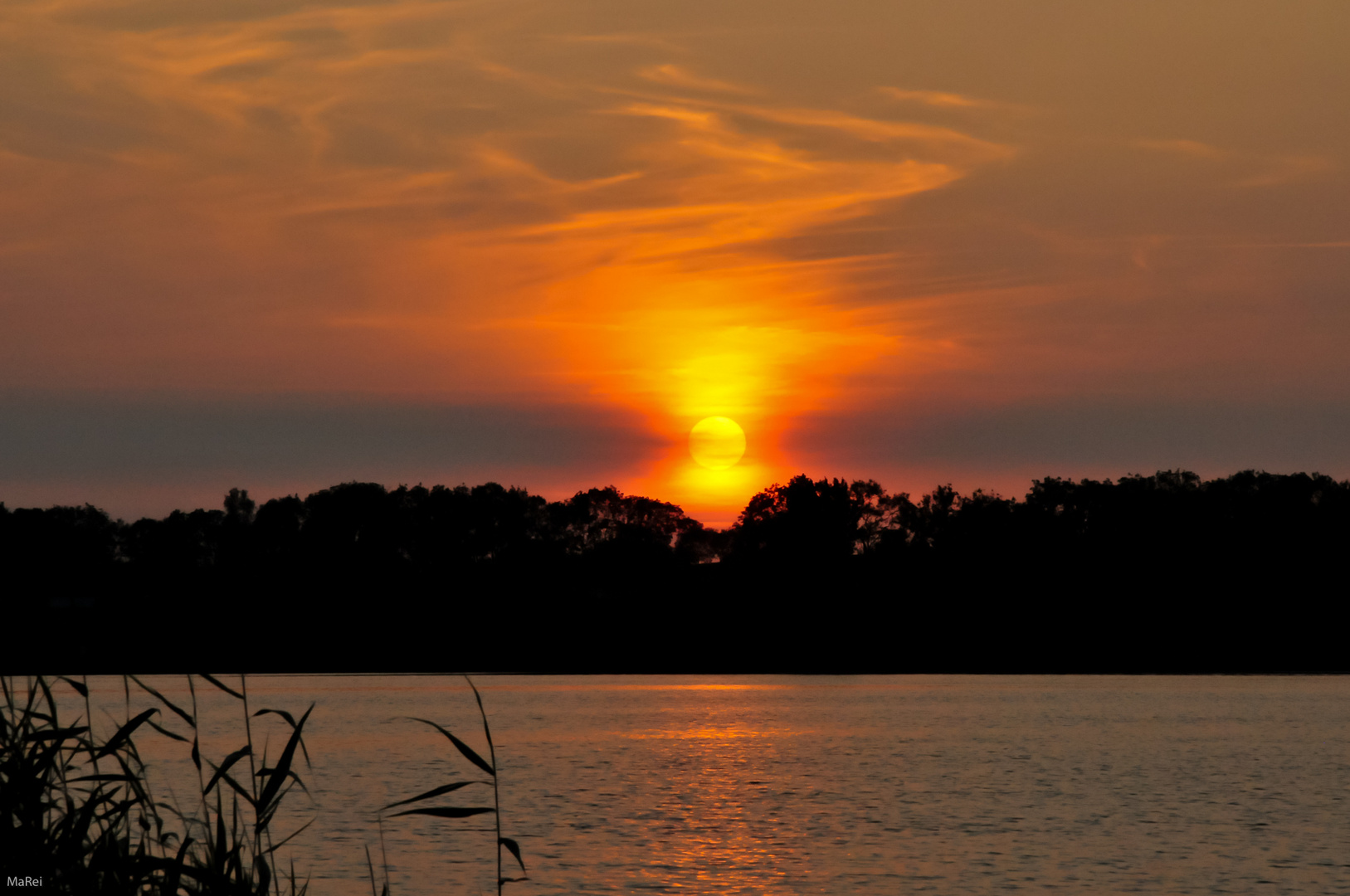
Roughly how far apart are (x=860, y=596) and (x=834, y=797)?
124 meters

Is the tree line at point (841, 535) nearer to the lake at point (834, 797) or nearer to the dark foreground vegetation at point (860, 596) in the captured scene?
the dark foreground vegetation at point (860, 596)

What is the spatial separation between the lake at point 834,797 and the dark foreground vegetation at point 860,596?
64974 mm

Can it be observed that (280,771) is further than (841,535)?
No

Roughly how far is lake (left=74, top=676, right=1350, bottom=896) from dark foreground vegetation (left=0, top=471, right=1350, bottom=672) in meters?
65.0

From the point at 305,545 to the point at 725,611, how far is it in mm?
55135

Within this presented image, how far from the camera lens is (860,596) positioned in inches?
6501

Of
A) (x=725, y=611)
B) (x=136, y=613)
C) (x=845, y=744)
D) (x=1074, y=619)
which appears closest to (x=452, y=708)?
(x=845, y=744)

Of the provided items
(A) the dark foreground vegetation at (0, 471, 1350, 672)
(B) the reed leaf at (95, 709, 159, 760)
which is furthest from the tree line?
(B) the reed leaf at (95, 709, 159, 760)

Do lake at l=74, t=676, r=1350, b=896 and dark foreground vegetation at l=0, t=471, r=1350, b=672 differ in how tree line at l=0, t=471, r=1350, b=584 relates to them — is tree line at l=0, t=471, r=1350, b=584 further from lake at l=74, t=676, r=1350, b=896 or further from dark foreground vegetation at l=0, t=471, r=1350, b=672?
lake at l=74, t=676, r=1350, b=896

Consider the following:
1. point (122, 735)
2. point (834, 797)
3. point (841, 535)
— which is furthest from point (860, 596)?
point (122, 735)

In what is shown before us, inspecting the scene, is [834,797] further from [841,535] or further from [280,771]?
[841,535]

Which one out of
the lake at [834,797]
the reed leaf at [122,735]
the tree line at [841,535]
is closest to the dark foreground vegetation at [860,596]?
the tree line at [841,535]

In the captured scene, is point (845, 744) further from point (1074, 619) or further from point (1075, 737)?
point (1074, 619)

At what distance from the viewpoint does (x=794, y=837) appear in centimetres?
3372
